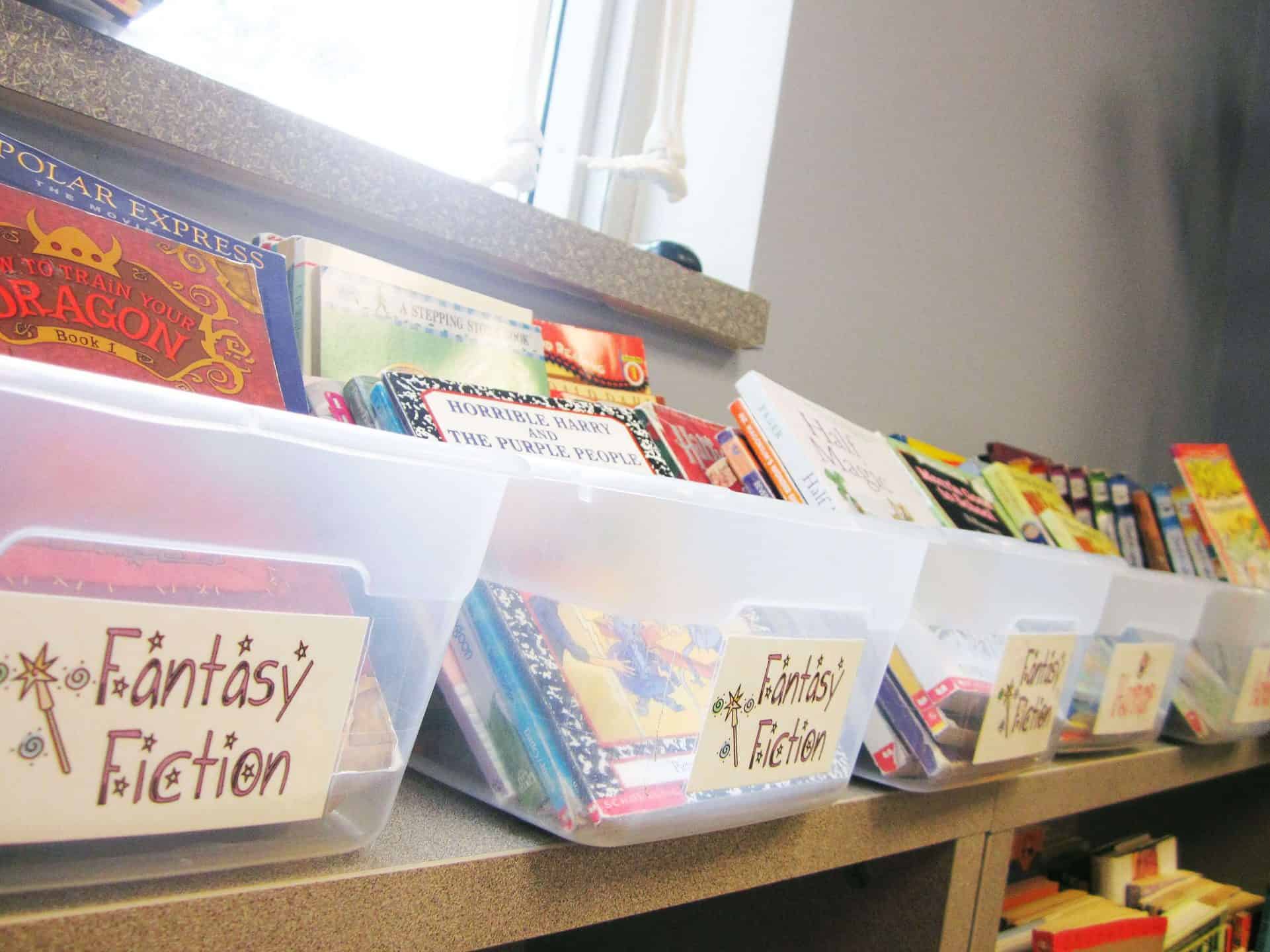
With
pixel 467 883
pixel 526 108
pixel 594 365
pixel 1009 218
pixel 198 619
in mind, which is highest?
pixel 1009 218

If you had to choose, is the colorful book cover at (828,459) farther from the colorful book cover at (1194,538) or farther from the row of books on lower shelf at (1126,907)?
the colorful book cover at (1194,538)

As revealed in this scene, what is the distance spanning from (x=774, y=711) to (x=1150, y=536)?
1.00m

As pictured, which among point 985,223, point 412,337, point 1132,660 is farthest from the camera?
point 985,223

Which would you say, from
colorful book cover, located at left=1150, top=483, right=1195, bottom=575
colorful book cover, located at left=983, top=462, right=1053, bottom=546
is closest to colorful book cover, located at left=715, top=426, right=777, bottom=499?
colorful book cover, located at left=983, top=462, right=1053, bottom=546

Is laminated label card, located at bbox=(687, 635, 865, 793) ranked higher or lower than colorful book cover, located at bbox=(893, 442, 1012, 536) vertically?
lower

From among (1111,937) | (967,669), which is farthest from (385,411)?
(1111,937)

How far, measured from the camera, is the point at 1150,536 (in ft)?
4.17

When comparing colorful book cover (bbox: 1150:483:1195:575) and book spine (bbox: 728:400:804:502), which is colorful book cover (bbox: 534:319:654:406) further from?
colorful book cover (bbox: 1150:483:1195:575)

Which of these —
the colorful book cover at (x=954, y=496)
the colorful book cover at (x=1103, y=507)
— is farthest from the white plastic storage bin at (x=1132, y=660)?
the colorful book cover at (x=1103, y=507)

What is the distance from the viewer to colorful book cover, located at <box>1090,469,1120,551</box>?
1.24 meters

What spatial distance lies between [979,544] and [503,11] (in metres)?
0.87

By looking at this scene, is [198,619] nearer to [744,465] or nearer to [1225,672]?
[744,465]

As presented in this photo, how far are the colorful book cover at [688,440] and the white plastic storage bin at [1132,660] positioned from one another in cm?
30

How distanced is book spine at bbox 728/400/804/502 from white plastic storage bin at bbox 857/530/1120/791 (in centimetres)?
11
